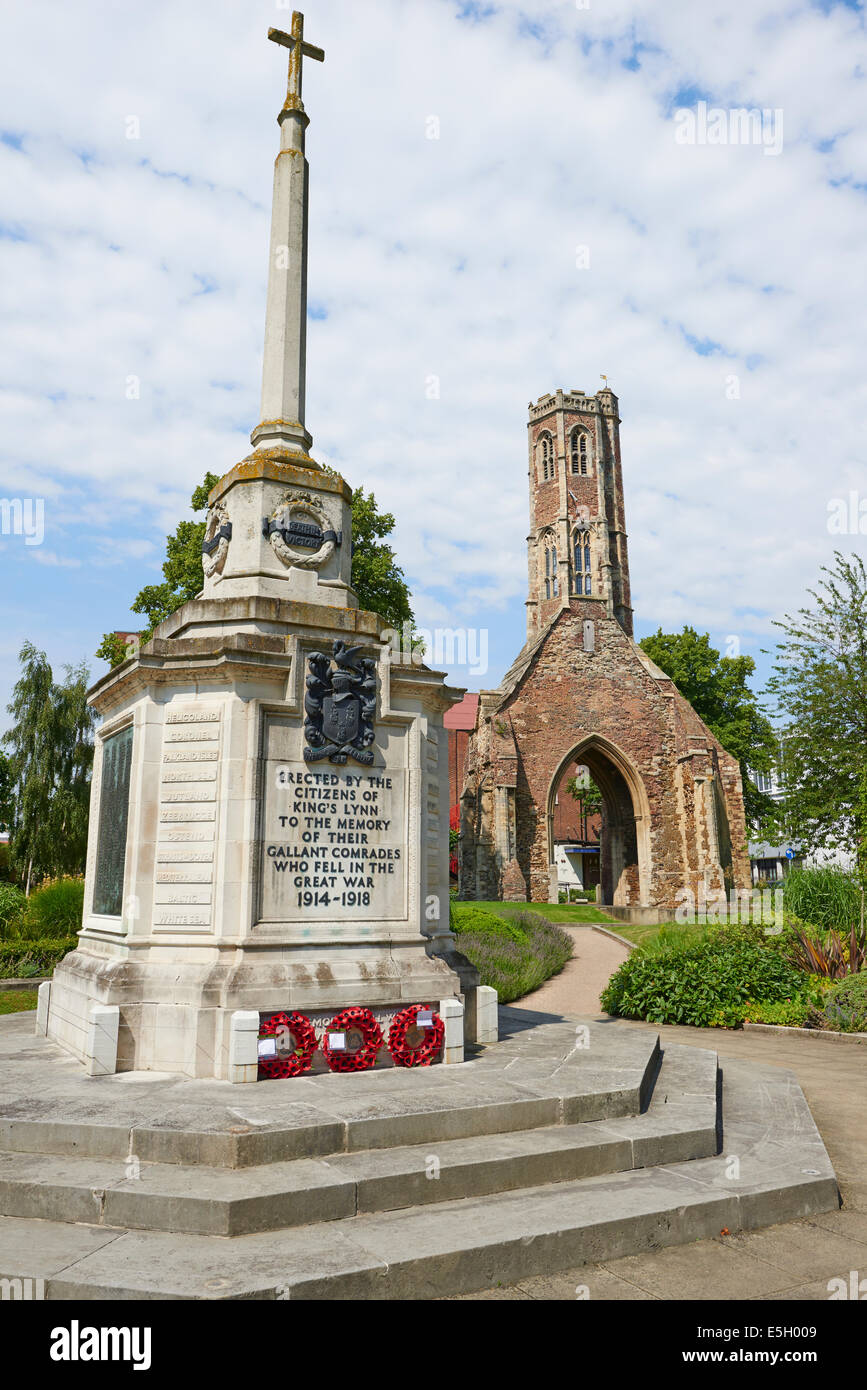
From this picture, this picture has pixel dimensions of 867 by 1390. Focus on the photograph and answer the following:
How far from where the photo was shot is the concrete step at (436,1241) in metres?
3.74

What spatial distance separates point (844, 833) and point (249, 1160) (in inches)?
859

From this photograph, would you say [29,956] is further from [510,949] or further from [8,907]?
[510,949]

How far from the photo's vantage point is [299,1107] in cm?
551

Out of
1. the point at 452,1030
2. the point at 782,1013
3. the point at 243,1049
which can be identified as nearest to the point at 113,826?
the point at 243,1049

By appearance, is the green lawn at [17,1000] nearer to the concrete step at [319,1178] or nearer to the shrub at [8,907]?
the shrub at [8,907]

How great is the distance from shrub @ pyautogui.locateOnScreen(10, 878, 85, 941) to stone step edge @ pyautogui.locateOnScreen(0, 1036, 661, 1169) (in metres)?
12.1

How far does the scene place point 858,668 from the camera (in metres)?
23.2

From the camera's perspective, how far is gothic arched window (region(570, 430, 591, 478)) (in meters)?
50.4

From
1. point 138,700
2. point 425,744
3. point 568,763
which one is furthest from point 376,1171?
point 568,763

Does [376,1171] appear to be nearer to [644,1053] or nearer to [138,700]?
[644,1053]

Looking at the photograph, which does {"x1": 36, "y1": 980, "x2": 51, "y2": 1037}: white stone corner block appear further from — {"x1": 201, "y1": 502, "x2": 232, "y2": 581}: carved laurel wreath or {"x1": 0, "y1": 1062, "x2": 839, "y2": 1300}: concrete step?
{"x1": 201, "y1": 502, "x2": 232, "y2": 581}: carved laurel wreath

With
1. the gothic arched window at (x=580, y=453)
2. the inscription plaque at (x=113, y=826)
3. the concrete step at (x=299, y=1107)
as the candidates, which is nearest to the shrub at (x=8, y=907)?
the inscription plaque at (x=113, y=826)

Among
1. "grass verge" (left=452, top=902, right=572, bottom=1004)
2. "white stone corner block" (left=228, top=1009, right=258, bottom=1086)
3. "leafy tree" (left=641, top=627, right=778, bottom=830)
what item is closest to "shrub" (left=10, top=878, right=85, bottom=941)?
"grass verge" (left=452, top=902, right=572, bottom=1004)

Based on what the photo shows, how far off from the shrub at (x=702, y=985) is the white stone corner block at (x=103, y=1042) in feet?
29.2
